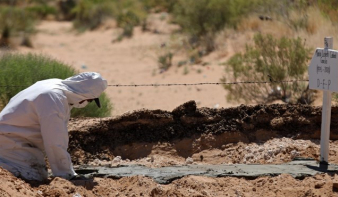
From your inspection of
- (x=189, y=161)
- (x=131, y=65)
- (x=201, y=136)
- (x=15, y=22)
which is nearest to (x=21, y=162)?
(x=189, y=161)

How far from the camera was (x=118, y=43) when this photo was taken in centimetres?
2831

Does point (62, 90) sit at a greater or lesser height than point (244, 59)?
greater

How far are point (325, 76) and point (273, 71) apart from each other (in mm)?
6952

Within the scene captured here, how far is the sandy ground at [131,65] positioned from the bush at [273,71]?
0.85 m

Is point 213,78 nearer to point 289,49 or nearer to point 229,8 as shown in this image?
point 289,49

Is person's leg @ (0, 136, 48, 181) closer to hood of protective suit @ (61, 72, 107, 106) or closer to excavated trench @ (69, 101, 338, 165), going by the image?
hood of protective suit @ (61, 72, 107, 106)

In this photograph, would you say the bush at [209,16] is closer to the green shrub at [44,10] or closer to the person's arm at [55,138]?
the green shrub at [44,10]

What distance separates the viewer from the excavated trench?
9.46 m

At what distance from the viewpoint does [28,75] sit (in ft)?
39.3

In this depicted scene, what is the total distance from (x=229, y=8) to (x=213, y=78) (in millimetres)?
5804

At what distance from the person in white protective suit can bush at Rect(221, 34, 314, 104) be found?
7.79 metres

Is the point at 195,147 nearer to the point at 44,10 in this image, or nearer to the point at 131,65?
the point at 131,65

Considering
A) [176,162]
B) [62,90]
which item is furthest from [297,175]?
[62,90]

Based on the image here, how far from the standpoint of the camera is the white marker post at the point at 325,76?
7.77 metres
